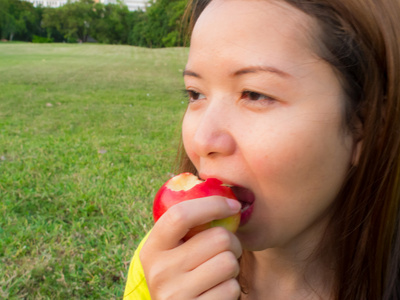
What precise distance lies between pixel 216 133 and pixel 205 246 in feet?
1.05

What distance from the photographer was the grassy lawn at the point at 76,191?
2328 mm

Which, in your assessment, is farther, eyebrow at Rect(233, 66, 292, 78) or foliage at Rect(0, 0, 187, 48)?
foliage at Rect(0, 0, 187, 48)

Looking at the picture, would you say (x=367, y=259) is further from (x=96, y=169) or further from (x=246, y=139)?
(x=96, y=169)

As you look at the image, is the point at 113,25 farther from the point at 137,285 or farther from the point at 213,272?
the point at 213,272

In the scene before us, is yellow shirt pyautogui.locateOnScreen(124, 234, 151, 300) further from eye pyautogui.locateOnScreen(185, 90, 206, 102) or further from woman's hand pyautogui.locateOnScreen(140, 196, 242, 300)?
eye pyautogui.locateOnScreen(185, 90, 206, 102)

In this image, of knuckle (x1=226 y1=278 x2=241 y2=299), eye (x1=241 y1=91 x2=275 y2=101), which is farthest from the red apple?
eye (x1=241 y1=91 x2=275 y2=101)

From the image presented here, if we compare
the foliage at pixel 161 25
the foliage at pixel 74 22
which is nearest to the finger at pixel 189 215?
the foliage at pixel 161 25

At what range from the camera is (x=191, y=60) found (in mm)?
1357

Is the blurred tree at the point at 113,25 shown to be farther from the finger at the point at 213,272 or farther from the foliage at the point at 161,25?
the finger at the point at 213,272

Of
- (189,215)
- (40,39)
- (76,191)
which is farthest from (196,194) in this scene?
(40,39)

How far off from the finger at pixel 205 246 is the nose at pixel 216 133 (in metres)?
0.22

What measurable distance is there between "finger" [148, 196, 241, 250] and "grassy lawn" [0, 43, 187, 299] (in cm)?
111

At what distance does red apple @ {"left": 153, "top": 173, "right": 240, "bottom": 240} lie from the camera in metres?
1.17

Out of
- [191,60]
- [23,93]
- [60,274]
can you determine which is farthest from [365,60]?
[23,93]
